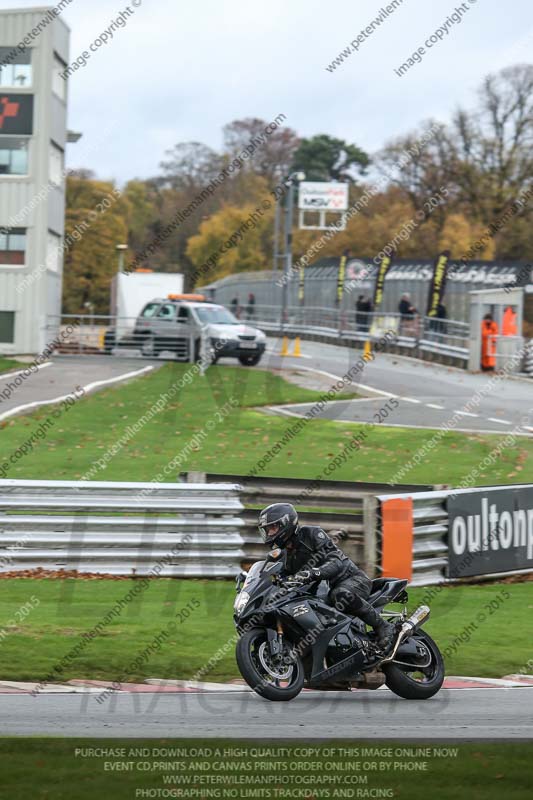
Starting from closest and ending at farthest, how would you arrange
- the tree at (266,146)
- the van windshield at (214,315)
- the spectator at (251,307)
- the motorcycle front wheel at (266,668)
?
the motorcycle front wheel at (266,668) < the van windshield at (214,315) < the spectator at (251,307) < the tree at (266,146)

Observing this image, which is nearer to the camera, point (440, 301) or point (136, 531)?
point (136, 531)

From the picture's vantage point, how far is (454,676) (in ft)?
33.3

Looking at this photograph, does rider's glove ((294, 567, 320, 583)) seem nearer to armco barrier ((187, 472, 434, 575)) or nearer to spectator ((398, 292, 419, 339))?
armco barrier ((187, 472, 434, 575))

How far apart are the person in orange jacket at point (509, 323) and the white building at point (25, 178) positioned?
15.4 m

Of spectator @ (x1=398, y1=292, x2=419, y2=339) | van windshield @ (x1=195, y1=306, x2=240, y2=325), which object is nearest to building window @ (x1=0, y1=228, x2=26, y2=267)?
van windshield @ (x1=195, y1=306, x2=240, y2=325)

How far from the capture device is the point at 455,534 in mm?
14016

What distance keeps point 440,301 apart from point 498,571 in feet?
104

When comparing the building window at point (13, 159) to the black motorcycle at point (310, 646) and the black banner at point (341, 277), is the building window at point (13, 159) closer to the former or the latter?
the black banner at point (341, 277)

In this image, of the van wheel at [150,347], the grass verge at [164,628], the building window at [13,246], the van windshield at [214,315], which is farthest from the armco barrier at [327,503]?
the building window at [13,246]

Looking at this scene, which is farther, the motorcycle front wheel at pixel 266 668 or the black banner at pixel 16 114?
→ the black banner at pixel 16 114

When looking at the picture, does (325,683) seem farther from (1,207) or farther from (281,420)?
(1,207)

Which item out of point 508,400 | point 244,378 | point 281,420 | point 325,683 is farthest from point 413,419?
point 325,683

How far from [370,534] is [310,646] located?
4.95 meters

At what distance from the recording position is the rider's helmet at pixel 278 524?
353 inches
